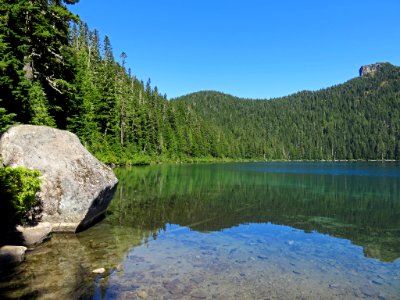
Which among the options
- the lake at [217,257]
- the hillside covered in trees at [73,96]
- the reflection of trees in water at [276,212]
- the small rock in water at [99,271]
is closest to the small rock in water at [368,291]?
the lake at [217,257]

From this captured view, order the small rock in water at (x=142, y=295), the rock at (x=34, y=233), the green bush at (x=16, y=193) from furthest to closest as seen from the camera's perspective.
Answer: the rock at (x=34, y=233), the green bush at (x=16, y=193), the small rock in water at (x=142, y=295)

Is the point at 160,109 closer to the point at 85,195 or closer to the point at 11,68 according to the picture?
the point at 11,68

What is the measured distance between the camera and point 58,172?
15.1 metres

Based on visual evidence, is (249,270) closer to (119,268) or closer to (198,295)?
(198,295)

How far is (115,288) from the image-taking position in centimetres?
923

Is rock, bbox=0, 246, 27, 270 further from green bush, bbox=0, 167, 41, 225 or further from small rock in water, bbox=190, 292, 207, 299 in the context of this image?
small rock in water, bbox=190, 292, 207, 299

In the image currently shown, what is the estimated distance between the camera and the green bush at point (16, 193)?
1195 centimetres

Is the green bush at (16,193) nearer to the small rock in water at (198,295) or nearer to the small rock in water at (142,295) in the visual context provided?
the small rock in water at (142,295)

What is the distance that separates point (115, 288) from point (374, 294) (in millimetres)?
7804

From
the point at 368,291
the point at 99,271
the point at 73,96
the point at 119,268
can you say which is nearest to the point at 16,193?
the point at 99,271

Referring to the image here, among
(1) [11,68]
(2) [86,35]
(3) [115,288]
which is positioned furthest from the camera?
(2) [86,35]

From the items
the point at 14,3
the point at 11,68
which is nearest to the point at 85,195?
the point at 11,68

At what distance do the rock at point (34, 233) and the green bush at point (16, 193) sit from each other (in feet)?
1.62

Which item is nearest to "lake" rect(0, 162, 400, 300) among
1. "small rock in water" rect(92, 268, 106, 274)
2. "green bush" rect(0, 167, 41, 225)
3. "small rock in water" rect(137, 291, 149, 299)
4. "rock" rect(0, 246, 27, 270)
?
"small rock in water" rect(137, 291, 149, 299)
